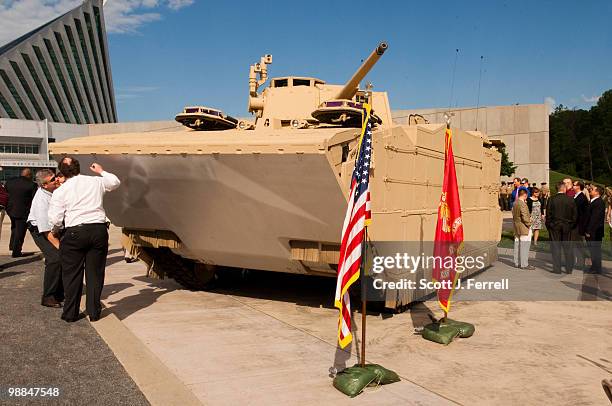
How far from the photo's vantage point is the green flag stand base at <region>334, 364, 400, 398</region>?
4355 mm

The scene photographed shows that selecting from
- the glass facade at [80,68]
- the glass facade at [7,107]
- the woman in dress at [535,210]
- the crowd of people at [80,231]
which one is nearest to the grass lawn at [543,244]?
the woman in dress at [535,210]

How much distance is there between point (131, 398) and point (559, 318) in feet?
17.4

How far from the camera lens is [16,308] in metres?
6.79

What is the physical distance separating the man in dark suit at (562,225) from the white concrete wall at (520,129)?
69.1 ft

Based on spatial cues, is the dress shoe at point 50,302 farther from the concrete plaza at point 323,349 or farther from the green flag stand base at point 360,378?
the green flag stand base at point 360,378

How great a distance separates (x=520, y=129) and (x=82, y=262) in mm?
29780

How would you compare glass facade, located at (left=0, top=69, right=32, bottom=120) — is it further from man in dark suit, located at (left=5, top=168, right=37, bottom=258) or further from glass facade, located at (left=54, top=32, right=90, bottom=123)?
man in dark suit, located at (left=5, top=168, right=37, bottom=258)

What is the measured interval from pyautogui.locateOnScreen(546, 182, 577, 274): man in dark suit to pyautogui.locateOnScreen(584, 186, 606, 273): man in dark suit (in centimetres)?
32

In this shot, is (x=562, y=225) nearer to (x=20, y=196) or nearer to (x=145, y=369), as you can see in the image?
→ (x=145, y=369)

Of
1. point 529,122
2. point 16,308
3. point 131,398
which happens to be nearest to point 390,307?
point 131,398

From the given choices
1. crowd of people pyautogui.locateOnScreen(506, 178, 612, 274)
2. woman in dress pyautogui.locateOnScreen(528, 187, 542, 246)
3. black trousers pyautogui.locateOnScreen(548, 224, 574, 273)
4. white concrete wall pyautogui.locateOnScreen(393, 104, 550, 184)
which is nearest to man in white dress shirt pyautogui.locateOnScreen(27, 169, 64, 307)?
crowd of people pyautogui.locateOnScreen(506, 178, 612, 274)

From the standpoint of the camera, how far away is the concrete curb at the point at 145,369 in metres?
4.02

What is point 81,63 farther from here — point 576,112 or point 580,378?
point 580,378

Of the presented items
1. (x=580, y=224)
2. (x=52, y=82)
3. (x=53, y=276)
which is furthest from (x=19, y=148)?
(x=580, y=224)
